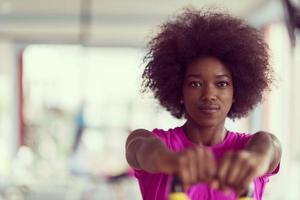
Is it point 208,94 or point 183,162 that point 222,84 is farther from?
point 183,162

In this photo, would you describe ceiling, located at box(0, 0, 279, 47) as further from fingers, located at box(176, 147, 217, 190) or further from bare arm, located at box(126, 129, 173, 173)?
fingers, located at box(176, 147, 217, 190)

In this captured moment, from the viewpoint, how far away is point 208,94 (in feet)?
4.17

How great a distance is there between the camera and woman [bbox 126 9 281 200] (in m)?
1.25

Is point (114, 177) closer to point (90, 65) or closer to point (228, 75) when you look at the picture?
Answer: point (90, 65)

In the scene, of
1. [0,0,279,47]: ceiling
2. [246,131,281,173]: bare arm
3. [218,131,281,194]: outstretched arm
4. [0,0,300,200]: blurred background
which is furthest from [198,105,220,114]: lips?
[0,0,300,200]: blurred background

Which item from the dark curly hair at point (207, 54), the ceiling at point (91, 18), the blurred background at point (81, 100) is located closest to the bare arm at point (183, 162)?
the dark curly hair at point (207, 54)

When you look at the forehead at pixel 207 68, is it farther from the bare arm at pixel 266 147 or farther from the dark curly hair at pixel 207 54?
the bare arm at pixel 266 147

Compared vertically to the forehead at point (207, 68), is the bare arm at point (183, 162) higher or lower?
lower

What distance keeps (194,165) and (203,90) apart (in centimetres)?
37

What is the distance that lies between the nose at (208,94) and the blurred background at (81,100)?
16.8 feet

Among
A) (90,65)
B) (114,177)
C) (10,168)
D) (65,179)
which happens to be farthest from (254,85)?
(90,65)

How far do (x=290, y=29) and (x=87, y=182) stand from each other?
5.79 m

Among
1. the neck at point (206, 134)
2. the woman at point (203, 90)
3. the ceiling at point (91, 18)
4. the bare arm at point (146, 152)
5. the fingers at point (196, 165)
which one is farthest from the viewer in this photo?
the ceiling at point (91, 18)

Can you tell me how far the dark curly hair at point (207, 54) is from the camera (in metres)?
1.40
